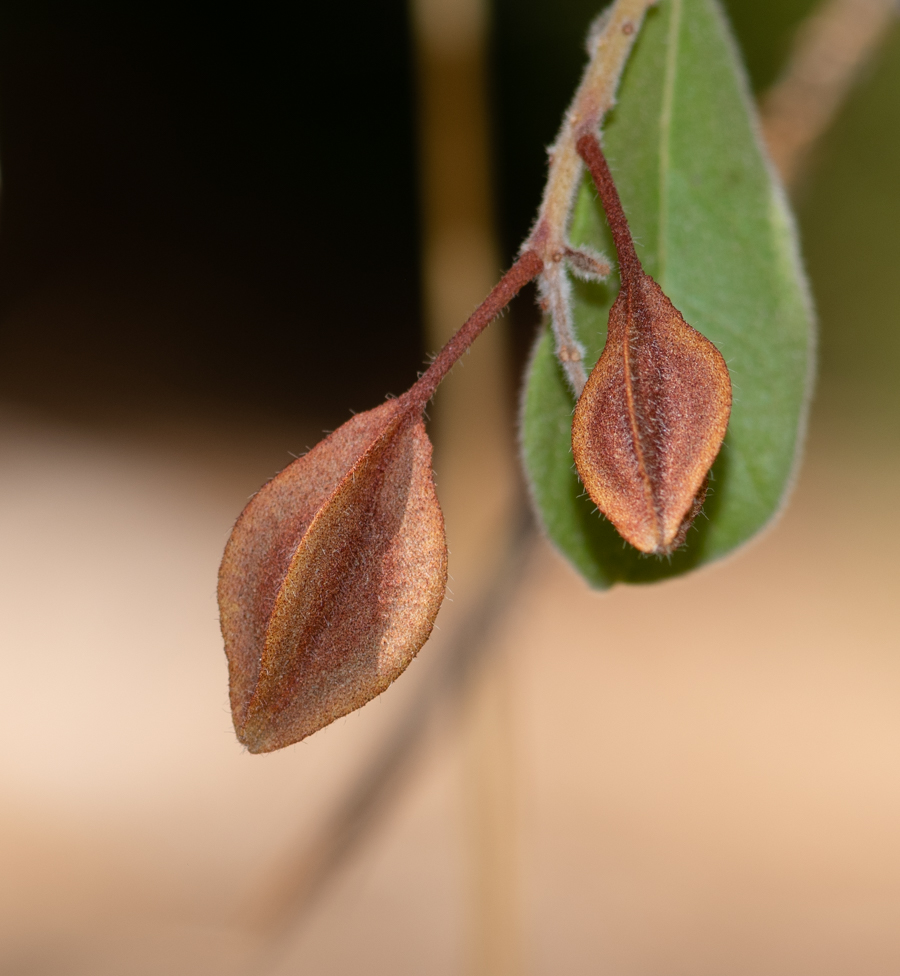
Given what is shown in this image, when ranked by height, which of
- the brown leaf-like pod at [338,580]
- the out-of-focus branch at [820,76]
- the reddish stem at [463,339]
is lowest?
the brown leaf-like pod at [338,580]

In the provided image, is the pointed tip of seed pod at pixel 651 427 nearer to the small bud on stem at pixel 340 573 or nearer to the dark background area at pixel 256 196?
the small bud on stem at pixel 340 573

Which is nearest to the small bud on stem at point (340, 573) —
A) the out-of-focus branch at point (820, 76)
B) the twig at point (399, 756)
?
the twig at point (399, 756)

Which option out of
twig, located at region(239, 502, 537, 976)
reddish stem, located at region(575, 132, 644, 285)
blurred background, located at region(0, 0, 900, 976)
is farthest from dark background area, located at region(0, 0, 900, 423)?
reddish stem, located at region(575, 132, 644, 285)

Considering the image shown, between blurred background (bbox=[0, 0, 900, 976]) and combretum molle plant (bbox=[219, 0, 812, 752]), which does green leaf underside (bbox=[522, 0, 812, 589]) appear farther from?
blurred background (bbox=[0, 0, 900, 976])

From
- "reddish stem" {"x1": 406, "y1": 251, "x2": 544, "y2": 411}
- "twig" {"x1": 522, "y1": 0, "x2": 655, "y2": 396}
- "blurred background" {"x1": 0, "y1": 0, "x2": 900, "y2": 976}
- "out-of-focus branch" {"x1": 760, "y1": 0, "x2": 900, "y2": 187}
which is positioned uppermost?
"out-of-focus branch" {"x1": 760, "y1": 0, "x2": 900, "y2": 187}

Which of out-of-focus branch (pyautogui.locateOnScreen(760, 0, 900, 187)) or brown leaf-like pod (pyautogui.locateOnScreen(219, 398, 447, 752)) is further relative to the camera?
out-of-focus branch (pyautogui.locateOnScreen(760, 0, 900, 187))

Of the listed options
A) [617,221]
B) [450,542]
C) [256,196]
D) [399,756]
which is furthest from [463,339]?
[256,196]

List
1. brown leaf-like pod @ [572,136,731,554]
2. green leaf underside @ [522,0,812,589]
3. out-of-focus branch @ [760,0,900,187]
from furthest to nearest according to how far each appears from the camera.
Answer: out-of-focus branch @ [760,0,900,187]
green leaf underside @ [522,0,812,589]
brown leaf-like pod @ [572,136,731,554]
